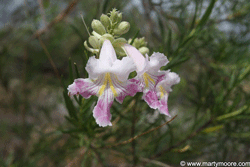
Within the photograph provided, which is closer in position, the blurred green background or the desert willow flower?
the desert willow flower

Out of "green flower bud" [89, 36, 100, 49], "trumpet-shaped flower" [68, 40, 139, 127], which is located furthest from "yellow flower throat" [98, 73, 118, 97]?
"green flower bud" [89, 36, 100, 49]

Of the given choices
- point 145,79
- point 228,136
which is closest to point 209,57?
point 228,136

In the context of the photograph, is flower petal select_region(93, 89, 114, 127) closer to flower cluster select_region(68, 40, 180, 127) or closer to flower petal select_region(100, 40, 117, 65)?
flower cluster select_region(68, 40, 180, 127)

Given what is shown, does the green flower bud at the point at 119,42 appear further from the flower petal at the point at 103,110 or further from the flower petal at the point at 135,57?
the flower petal at the point at 103,110

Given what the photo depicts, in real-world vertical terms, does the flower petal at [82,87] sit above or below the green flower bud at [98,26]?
below

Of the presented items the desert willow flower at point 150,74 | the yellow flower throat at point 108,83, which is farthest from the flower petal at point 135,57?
the yellow flower throat at point 108,83

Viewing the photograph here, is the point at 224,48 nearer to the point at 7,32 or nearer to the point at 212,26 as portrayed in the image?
the point at 212,26

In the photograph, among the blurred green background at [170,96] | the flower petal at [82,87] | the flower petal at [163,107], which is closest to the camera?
the flower petal at [82,87]

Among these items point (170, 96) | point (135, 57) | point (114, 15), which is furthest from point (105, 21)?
point (170, 96)
